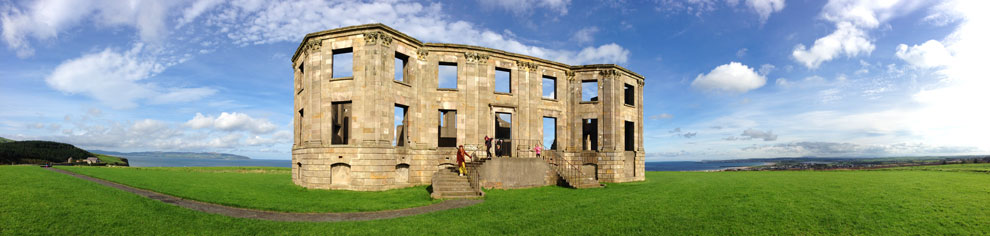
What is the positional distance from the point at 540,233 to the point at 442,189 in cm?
871

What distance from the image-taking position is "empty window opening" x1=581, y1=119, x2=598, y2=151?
93.3 ft

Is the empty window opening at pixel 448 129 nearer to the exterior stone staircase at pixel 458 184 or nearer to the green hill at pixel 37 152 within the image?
the exterior stone staircase at pixel 458 184

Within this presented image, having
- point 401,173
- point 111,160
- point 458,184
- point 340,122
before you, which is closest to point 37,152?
point 111,160

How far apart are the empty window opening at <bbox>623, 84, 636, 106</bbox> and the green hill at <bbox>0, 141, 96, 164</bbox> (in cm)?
8297

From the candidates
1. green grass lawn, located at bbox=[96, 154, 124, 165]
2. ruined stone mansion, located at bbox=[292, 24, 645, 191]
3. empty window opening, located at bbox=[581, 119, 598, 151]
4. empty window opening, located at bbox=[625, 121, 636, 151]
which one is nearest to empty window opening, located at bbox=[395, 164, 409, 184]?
ruined stone mansion, located at bbox=[292, 24, 645, 191]

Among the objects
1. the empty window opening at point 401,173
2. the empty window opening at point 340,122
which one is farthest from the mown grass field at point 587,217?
the empty window opening at point 340,122

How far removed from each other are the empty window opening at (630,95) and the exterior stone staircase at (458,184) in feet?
48.0

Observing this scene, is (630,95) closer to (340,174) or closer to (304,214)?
(340,174)

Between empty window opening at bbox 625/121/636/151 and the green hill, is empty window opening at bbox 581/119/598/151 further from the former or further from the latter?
the green hill

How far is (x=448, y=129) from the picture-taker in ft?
83.4

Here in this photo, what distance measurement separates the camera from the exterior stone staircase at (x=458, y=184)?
17250mm

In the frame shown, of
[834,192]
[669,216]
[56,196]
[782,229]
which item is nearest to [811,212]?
[782,229]

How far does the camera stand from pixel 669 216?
36.3 feet

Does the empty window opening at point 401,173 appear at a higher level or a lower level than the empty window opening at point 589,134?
lower
